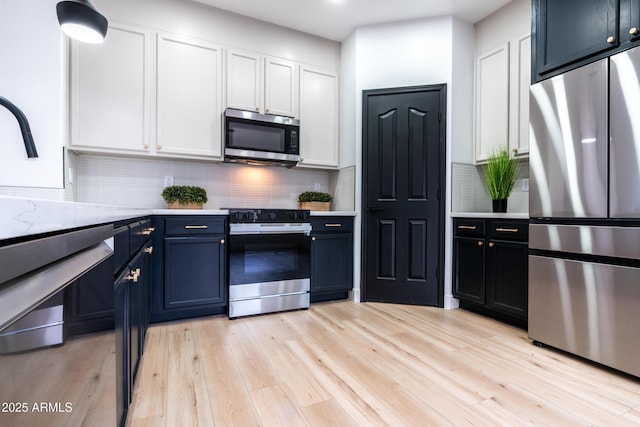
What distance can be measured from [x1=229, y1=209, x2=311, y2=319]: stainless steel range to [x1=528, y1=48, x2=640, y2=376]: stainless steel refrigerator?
1728 millimetres

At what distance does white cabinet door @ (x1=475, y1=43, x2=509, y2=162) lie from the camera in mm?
2857

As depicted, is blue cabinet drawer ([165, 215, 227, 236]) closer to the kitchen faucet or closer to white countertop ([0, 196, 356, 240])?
the kitchen faucet

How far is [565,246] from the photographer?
193 centimetres

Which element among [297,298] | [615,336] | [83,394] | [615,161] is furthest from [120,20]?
[615,336]

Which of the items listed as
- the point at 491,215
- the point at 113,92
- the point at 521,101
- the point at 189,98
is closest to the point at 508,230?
the point at 491,215

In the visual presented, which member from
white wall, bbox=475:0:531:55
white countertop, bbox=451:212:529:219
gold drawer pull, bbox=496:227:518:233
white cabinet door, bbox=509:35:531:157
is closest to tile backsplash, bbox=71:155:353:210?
white countertop, bbox=451:212:529:219

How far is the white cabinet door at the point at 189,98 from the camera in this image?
2.70 m

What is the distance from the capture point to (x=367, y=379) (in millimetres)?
1642

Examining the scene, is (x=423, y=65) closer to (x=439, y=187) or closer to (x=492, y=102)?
(x=492, y=102)

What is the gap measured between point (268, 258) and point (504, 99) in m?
2.51

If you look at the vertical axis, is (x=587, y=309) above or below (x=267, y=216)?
below

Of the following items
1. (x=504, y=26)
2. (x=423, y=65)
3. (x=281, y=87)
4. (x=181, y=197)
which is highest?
(x=504, y=26)

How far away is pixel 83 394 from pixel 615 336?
2316 mm

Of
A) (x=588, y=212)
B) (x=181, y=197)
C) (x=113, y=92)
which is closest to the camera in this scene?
(x=588, y=212)
